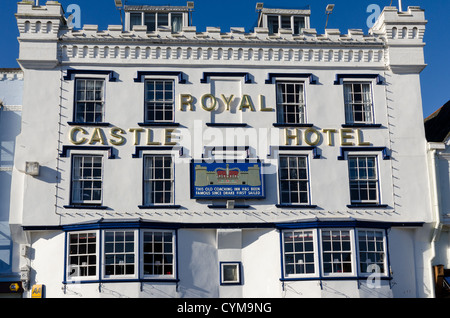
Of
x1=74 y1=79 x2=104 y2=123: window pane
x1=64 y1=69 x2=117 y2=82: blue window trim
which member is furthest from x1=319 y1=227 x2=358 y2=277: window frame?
x1=64 y1=69 x2=117 y2=82: blue window trim

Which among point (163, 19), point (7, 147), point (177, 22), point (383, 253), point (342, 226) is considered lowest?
point (383, 253)

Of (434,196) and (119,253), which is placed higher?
(434,196)

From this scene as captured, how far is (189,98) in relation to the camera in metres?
26.8

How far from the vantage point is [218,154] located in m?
26.3

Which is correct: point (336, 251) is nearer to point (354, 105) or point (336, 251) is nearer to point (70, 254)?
point (354, 105)

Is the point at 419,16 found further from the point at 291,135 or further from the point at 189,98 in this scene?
the point at 189,98

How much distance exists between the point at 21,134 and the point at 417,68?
Answer: 15.9 meters

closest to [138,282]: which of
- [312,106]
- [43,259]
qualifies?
[43,259]

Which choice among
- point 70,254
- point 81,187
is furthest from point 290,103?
point 70,254

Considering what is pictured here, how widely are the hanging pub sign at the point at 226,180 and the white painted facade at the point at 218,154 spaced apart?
0.30 m

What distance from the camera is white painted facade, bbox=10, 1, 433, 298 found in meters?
25.2

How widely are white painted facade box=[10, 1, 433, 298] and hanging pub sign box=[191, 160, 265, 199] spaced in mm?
296

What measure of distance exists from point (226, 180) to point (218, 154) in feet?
3.59

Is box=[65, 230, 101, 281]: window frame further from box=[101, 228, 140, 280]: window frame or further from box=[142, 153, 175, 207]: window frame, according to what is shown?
box=[142, 153, 175, 207]: window frame
